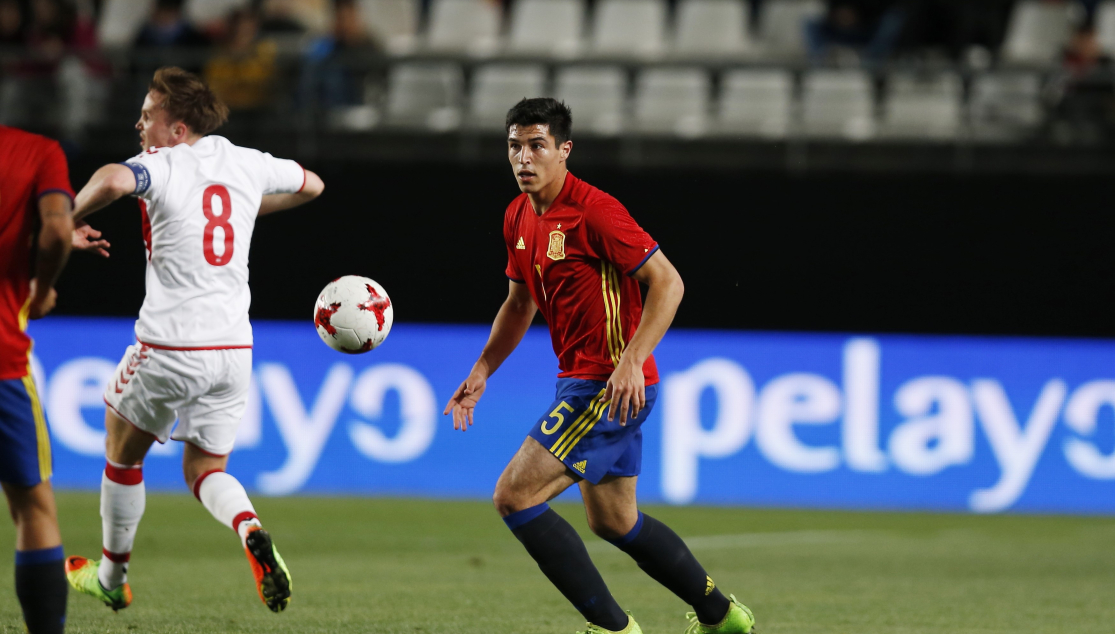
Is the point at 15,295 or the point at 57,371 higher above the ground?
the point at 15,295

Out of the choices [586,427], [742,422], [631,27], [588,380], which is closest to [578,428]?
[586,427]

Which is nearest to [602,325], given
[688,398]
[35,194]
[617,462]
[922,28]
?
[617,462]

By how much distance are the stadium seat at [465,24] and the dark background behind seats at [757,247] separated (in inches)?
89.0

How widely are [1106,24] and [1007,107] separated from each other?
206 centimetres

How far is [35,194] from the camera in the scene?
402 centimetres

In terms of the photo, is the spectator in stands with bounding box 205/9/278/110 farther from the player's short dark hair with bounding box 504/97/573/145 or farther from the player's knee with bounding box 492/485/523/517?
the player's knee with bounding box 492/485/523/517

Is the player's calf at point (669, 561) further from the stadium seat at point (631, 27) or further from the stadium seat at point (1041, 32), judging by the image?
the stadium seat at point (1041, 32)

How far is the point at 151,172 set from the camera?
466 centimetres

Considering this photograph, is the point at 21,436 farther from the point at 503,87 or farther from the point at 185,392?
the point at 503,87

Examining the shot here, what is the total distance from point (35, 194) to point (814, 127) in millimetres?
8708

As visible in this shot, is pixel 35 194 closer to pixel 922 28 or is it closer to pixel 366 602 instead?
pixel 366 602

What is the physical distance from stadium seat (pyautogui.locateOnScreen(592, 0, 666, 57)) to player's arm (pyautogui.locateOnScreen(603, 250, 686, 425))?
863 cm

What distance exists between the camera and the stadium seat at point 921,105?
460 inches

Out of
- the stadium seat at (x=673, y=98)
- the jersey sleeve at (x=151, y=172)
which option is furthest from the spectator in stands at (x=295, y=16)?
the jersey sleeve at (x=151, y=172)
